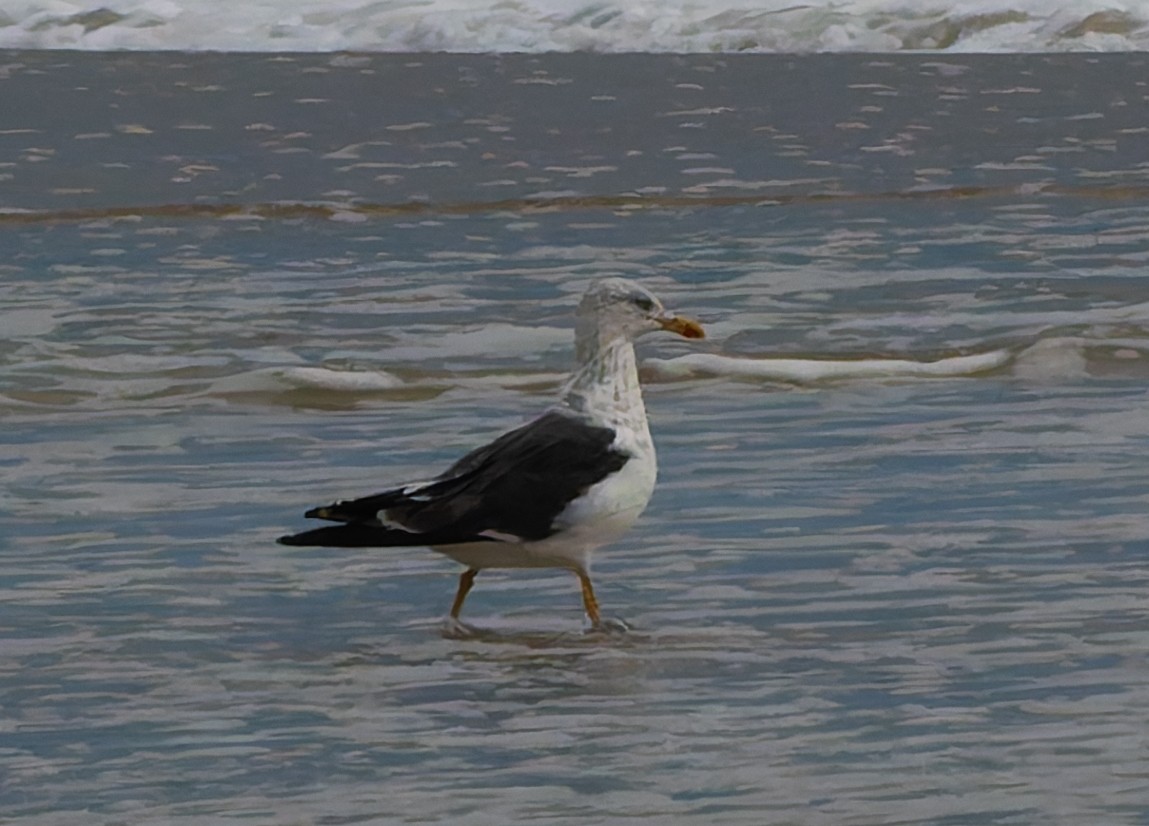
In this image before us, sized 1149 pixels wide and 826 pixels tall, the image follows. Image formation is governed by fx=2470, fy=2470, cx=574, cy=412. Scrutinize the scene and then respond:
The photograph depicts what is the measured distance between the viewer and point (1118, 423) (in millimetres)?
6660

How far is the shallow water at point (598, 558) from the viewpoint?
13.0 feet

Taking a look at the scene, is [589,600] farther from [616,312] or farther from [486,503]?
[616,312]

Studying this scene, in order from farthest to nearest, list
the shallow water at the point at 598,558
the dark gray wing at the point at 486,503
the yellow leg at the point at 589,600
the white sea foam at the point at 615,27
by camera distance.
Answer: the white sea foam at the point at 615,27 → the yellow leg at the point at 589,600 → the dark gray wing at the point at 486,503 → the shallow water at the point at 598,558

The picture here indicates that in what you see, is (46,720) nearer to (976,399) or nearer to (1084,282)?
(976,399)

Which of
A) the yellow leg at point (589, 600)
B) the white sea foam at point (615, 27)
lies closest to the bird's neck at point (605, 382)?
the yellow leg at point (589, 600)

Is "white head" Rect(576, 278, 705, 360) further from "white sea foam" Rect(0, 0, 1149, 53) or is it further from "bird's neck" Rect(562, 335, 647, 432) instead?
"white sea foam" Rect(0, 0, 1149, 53)

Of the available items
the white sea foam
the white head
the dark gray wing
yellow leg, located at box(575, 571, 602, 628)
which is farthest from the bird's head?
the white sea foam

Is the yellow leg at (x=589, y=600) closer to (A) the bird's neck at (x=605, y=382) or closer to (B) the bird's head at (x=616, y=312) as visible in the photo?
(A) the bird's neck at (x=605, y=382)

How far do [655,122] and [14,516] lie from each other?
15.2m

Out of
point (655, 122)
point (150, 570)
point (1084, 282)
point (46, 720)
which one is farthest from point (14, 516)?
Result: point (655, 122)

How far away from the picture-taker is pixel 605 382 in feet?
16.0

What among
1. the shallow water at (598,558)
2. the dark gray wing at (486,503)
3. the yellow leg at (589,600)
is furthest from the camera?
the yellow leg at (589,600)

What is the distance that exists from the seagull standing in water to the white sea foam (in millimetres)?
29953

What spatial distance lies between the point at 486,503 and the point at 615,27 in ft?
106
